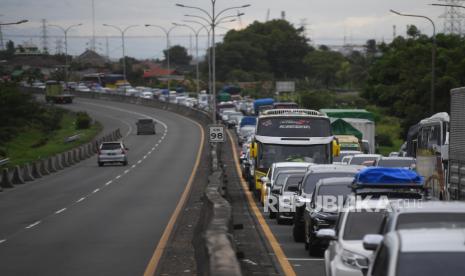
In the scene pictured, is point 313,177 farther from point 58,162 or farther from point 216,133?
point 58,162

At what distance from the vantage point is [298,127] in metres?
34.7

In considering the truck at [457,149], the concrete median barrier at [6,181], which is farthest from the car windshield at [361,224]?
the concrete median barrier at [6,181]

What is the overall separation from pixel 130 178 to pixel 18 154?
101 feet

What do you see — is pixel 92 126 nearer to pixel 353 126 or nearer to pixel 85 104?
pixel 85 104

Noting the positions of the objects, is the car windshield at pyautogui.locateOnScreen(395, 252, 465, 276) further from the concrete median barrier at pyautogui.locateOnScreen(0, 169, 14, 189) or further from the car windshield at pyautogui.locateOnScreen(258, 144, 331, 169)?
the concrete median barrier at pyautogui.locateOnScreen(0, 169, 14, 189)

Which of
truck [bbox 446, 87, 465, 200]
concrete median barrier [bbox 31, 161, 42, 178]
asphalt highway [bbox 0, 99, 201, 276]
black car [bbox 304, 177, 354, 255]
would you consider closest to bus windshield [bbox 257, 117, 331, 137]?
asphalt highway [bbox 0, 99, 201, 276]

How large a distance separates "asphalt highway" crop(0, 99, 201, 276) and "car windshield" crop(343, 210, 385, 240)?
4.33 metres

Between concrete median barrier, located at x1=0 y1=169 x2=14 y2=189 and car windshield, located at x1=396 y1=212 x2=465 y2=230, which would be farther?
concrete median barrier, located at x1=0 y1=169 x2=14 y2=189

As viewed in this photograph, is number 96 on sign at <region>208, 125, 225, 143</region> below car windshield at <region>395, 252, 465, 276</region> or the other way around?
below

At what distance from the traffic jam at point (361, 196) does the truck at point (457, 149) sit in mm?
27

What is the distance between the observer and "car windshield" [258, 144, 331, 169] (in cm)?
3434

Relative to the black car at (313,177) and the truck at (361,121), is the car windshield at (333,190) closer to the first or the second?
the black car at (313,177)

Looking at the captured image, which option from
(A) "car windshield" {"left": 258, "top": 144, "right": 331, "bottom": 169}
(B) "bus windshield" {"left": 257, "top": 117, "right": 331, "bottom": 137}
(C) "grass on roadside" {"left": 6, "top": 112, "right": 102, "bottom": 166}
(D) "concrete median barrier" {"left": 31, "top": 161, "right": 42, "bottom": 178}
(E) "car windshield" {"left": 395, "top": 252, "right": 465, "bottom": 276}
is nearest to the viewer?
(E) "car windshield" {"left": 395, "top": 252, "right": 465, "bottom": 276}

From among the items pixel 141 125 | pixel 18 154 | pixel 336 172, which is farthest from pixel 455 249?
pixel 141 125
